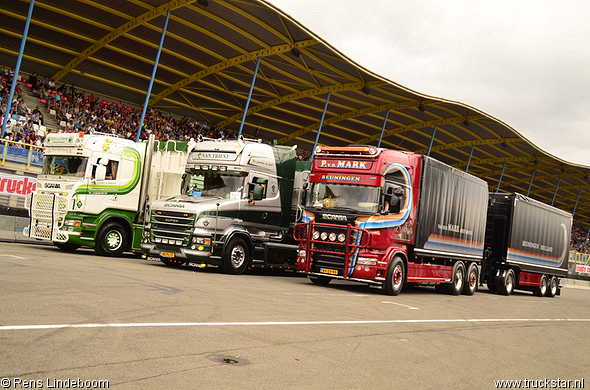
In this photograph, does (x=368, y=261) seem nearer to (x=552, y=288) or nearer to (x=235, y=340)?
(x=235, y=340)

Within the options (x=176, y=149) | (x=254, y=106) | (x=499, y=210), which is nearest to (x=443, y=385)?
(x=176, y=149)

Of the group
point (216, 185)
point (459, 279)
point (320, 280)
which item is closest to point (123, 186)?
point (216, 185)

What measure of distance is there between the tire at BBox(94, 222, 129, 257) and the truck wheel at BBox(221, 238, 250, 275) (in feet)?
13.3

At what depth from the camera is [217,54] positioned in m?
30.7

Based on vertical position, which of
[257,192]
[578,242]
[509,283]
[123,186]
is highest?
[578,242]

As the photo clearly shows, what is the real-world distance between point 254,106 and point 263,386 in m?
36.7

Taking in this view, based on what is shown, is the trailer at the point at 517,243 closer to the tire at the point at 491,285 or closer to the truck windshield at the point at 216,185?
the tire at the point at 491,285

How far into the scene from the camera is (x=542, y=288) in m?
25.2

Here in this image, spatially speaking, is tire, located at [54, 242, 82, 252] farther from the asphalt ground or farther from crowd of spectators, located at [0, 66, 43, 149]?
crowd of spectators, located at [0, 66, 43, 149]

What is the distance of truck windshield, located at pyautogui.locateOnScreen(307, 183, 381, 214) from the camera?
14242 millimetres

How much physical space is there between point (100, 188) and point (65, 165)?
1.32m

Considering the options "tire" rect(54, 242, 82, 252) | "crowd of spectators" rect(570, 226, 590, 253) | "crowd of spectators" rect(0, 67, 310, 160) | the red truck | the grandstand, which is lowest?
"tire" rect(54, 242, 82, 252)

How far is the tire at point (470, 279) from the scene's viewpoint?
19000mm

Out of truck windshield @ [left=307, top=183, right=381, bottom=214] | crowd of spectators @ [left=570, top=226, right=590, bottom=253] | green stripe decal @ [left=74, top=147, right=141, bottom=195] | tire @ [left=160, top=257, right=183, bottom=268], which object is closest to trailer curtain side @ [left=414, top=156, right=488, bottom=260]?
truck windshield @ [left=307, top=183, right=381, bottom=214]
